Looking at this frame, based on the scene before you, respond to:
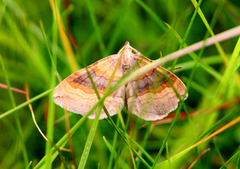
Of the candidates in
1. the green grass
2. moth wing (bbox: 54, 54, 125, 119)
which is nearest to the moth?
moth wing (bbox: 54, 54, 125, 119)

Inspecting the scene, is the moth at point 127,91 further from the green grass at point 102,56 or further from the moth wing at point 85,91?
the green grass at point 102,56

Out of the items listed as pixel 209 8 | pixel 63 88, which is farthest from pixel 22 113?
pixel 209 8

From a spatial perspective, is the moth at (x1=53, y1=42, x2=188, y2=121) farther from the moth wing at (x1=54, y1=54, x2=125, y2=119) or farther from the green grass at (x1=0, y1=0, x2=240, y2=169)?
the green grass at (x1=0, y1=0, x2=240, y2=169)

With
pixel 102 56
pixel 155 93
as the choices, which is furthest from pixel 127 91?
pixel 102 56

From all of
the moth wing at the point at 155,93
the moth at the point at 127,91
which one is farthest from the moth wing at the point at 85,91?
the moth wing at the point at 155,93

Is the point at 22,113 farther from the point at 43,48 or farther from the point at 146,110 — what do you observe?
the point at 146,110

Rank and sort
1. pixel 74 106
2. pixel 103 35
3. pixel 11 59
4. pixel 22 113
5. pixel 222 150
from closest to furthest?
pixel 74 106 < pixel 222 150 < pixel 22 113 < pixel 11 59 < pixel 103 35
